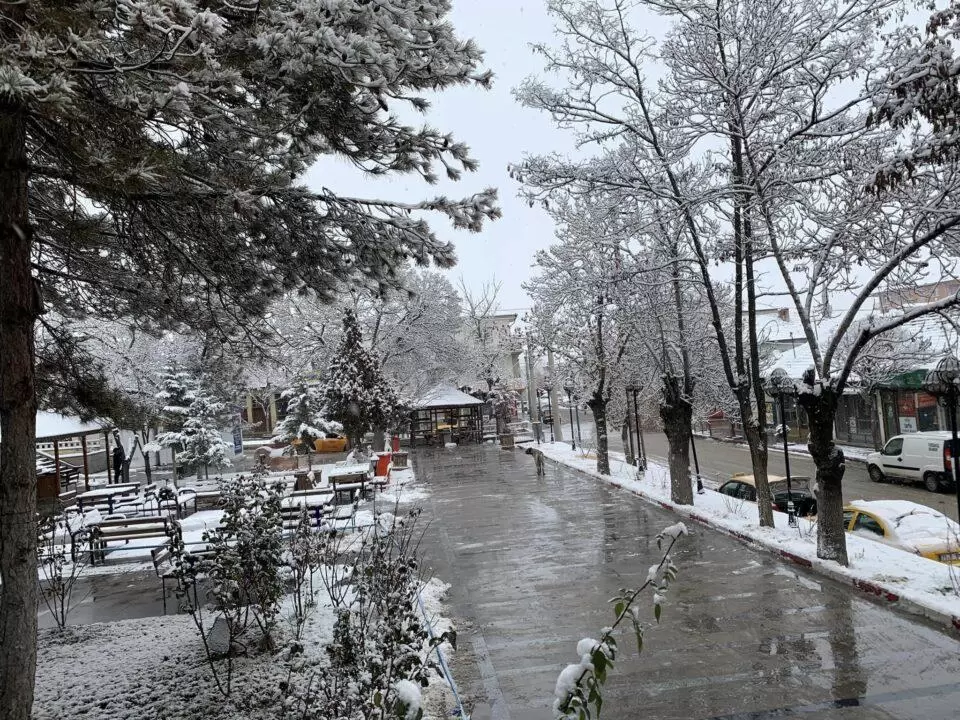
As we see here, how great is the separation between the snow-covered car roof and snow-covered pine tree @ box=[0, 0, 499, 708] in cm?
913

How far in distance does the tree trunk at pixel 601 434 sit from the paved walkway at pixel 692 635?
314 inches

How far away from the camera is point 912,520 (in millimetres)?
11117

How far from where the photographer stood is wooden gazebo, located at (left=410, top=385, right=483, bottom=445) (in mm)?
38750

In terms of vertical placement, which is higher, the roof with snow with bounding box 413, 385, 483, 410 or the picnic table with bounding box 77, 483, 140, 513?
the roof with snow with bounding box 413, 385, 483, 410

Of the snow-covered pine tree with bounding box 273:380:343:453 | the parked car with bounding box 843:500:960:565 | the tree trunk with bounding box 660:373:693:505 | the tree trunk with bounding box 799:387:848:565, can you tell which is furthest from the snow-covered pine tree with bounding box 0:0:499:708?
the snow-covered pine tree with bounding box 273:380:343:453

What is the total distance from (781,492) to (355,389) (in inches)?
759

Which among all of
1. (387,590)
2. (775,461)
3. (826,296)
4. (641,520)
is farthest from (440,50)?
(775,461)

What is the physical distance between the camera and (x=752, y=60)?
1083 cm

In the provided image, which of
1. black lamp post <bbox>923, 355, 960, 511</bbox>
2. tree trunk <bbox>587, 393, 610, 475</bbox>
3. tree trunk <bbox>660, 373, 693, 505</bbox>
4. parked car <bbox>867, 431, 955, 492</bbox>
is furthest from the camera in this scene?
tree trunk <bbox>587, 393, 610, 475</bbox>

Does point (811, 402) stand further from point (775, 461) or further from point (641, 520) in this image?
point (775, 461)

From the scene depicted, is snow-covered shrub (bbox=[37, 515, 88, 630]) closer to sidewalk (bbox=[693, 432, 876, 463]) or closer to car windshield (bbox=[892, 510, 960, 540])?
car windshield (bbox=[892, 510, 960, 540])

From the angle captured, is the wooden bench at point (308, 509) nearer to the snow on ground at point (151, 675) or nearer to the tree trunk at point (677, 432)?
the snow on ground at point (151, 675)

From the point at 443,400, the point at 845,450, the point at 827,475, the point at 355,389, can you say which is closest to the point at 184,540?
the point at 827,475

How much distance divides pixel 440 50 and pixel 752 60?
7290 mm
